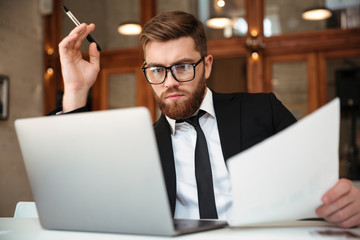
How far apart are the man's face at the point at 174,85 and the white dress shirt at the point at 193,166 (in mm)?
66

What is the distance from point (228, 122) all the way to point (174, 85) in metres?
0.25

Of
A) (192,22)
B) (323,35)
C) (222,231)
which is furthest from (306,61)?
(222,231)

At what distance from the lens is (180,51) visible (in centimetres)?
153

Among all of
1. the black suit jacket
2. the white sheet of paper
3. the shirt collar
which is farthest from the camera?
the shirt collar

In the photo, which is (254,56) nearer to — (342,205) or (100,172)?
(342,205)

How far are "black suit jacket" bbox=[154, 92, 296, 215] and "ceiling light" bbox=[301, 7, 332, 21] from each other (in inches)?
148

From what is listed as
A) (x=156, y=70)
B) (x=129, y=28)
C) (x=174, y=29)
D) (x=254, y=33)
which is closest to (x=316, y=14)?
(x=254, y=33)

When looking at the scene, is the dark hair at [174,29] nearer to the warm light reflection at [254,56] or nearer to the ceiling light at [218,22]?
the warm light reflection at [254,56]

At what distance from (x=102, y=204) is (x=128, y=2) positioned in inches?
208

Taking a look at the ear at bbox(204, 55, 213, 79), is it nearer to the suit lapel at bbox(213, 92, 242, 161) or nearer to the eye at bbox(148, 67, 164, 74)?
the suit lapel at bbox(213, 92, 242, 161)

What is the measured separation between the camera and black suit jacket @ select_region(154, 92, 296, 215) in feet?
4.83

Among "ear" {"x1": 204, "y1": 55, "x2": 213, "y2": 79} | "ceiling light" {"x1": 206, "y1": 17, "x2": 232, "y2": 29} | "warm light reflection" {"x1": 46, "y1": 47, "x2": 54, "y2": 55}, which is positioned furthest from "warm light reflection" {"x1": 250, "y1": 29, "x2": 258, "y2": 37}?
"ear" {"x1": 204, "y1": 55, "x2": 213, "y2": 79}

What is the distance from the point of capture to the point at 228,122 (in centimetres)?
154

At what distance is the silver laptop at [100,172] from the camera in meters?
0.73
